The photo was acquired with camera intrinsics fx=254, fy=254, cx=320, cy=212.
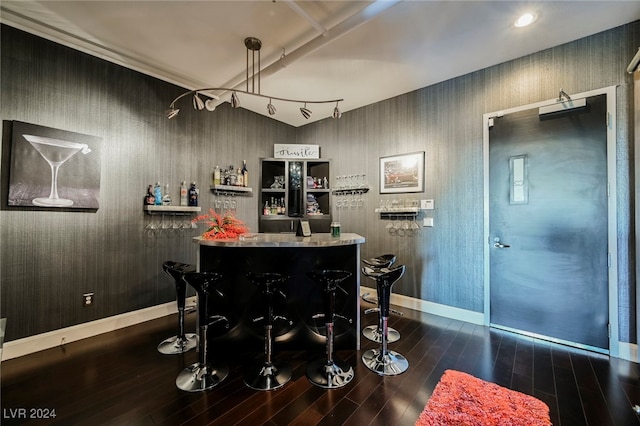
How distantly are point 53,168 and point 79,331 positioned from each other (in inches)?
68.4

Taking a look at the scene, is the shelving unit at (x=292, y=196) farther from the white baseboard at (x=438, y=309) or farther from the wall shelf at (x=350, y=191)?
the white baseboard at (x=438, y=309)

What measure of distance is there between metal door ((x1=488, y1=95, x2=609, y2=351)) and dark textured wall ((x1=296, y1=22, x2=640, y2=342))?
0.14 m

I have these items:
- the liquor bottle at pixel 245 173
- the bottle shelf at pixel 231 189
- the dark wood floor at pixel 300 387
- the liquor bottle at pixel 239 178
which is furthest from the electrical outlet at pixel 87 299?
the liquor bottle at pixel 245 173

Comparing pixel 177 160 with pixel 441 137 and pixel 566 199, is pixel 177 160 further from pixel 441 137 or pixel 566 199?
pixel 566 199

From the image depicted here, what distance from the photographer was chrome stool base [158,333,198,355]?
251cm

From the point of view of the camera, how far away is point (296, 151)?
14.9 ft

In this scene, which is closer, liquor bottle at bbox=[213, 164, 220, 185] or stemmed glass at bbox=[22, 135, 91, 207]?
stemmed glass at bbox=[22, 135, 91, 207]

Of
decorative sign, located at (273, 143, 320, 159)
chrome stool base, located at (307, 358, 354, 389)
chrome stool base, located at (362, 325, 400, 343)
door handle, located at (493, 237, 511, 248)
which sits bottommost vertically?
chrome stool base, located at (362, 325, 400, 343)

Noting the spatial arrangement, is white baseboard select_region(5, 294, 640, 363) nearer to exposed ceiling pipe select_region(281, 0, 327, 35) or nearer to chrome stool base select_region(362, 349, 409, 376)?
chrome stool base select_region(362, 349, 409, 376)

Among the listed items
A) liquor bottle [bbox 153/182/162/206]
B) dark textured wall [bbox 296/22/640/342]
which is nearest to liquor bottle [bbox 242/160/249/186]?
liquor bottle [bbox 153/182/162/206]

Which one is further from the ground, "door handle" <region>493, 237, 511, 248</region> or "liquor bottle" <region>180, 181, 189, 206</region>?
"liquor bottle" <region>180, 181, 189, 206</region>

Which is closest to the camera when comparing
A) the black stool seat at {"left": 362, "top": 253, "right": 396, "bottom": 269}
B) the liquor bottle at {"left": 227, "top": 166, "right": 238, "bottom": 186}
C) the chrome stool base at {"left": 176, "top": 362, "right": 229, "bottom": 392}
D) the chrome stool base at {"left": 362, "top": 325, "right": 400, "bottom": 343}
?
the chrome stool base at {"left": 176, "top": 362, "right": 229, "bottom": 392}

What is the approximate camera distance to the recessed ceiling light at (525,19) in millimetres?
2254

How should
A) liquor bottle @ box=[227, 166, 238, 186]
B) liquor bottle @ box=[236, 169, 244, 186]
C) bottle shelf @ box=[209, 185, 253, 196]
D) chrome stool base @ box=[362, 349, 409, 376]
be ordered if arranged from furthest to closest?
liquor bottle @ box=[236, 169, 244, 186]
liquor bottle @ box=[227, 166, 238, 186]
bottle shelf @ box=[209, 185, 253, 196]
chrome stool base @ box=[362, 349, 409, 376]
